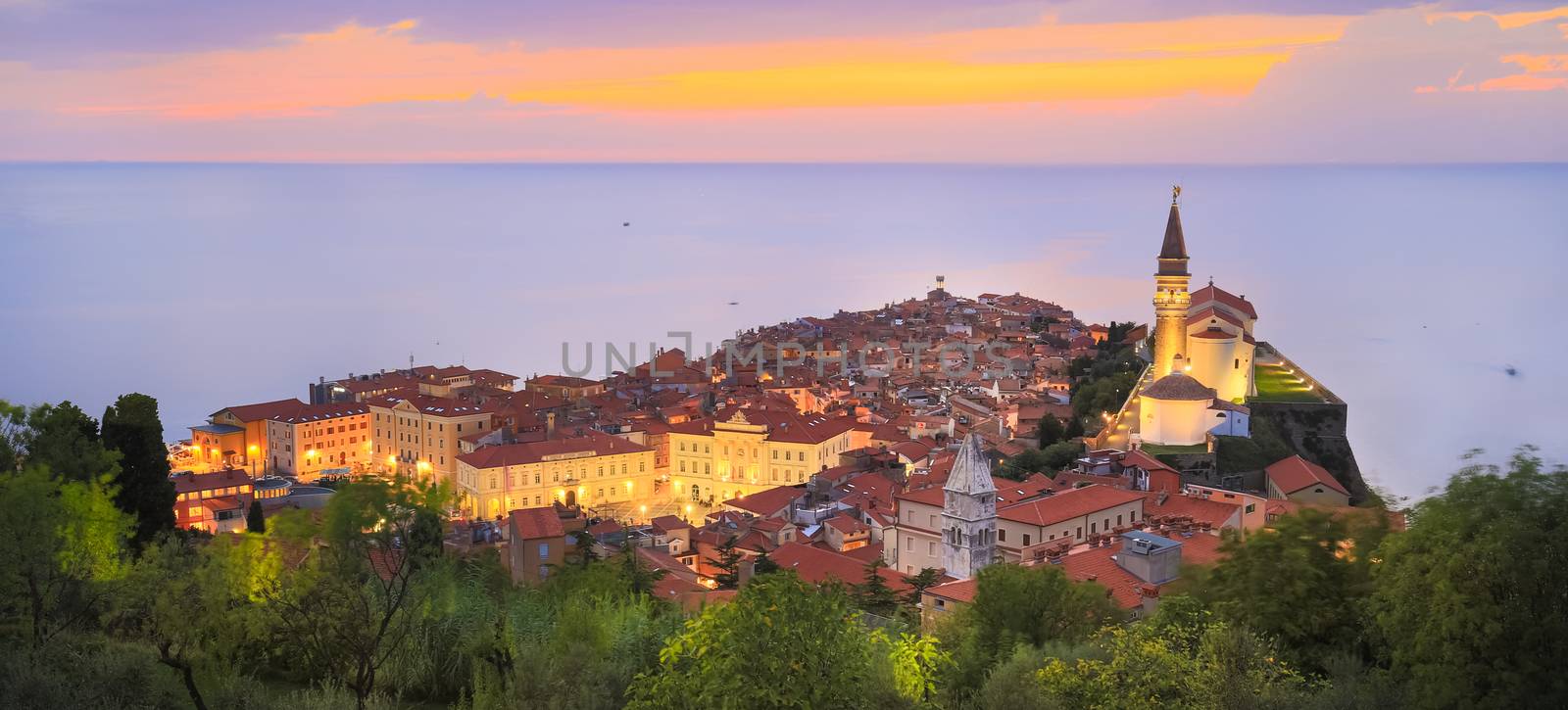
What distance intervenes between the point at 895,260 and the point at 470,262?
2293 cm

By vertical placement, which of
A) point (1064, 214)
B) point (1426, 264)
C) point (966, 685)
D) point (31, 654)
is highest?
point (1064, 214)

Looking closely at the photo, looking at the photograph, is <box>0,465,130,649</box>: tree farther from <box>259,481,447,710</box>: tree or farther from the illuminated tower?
the illuminated tower

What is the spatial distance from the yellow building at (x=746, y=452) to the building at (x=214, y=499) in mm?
8710

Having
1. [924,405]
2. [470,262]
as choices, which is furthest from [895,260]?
[924,405]

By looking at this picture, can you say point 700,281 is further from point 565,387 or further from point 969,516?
point 969,516

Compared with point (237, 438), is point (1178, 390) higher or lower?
higher

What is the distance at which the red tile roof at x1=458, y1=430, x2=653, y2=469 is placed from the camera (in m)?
25.0

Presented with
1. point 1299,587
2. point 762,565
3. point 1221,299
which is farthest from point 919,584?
point 1221,299

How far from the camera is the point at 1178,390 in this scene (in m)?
19.6

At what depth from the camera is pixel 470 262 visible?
6344cm

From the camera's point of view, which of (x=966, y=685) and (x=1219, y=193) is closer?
(x=966, y=685)

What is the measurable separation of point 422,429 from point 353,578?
22.5 m

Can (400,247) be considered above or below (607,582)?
above

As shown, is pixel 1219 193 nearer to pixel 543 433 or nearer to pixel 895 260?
pixel 895 260
